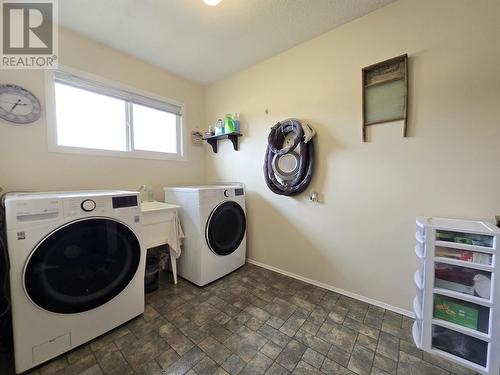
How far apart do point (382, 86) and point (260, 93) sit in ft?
3.95

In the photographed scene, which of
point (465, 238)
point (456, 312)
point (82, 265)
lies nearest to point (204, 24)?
point (82, 265)

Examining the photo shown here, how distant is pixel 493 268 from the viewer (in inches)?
41.0

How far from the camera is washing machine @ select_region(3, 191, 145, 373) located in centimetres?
106

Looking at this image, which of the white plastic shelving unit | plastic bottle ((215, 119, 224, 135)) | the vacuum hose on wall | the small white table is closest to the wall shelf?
plastic bottle ((215, 119, 224, 135))

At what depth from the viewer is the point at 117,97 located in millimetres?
2033

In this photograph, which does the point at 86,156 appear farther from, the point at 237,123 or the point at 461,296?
the point at 461,296

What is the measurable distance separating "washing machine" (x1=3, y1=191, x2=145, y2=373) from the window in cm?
78

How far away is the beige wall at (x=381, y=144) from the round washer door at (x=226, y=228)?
26cm

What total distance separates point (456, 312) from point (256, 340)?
1218 millimetres

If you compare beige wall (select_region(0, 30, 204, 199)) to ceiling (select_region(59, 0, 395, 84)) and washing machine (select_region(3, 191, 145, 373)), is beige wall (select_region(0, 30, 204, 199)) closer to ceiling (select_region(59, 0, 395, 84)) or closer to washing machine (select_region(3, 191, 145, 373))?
ceiling (select_region(59, 0, 395, 84))

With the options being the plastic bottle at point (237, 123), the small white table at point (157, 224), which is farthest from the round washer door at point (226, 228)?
the plastic bottle at point (237, 123)

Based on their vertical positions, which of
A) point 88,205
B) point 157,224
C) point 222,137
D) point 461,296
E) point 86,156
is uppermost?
point 222,137

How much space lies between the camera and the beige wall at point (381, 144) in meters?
1.26

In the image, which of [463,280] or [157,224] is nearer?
[463,280]
